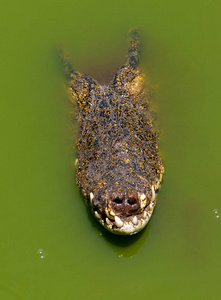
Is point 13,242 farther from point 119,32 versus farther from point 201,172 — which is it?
point 119,32

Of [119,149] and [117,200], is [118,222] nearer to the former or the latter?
[117,200]

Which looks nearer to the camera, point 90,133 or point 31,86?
point 90,133

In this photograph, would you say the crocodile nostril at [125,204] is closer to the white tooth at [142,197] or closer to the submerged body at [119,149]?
the submerged body at [119,149]

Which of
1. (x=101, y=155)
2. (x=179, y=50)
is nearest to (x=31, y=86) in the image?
(x=101, y=155)

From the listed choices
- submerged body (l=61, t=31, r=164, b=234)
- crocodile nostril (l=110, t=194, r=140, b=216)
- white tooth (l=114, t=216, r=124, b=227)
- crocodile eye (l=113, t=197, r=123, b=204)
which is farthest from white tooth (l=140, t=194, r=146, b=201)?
white tooth (l=114, t=216, r=124, b=227)

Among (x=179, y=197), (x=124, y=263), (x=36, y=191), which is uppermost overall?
(x=36, y=191)

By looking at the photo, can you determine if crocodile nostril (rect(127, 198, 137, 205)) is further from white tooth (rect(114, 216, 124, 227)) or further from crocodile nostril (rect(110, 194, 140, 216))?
white tooth (rect(114, 216, 124, 227))
